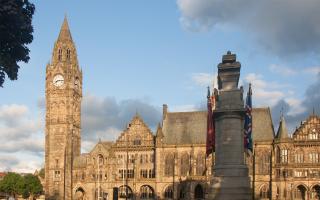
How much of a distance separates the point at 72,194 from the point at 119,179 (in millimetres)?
10930

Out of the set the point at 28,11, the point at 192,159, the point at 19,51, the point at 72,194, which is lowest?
the point at 72,194

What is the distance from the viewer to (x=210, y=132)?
48.6 meters

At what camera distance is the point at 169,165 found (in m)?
100

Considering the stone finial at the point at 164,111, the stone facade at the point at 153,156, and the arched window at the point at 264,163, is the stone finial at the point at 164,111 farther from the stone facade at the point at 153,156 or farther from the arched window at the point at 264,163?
the arched window at the point at 264,163

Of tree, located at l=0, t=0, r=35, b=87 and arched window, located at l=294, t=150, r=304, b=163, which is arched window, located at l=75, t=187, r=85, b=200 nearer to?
arched window, located at l=294, t=150, r=304, b=163

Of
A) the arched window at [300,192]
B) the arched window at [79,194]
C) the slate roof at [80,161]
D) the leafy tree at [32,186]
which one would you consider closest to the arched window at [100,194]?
the arched window at [79,194]

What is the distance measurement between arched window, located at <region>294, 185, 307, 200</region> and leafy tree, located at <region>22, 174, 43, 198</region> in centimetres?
6442

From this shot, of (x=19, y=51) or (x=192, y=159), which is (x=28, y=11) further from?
(x=192, y=159)

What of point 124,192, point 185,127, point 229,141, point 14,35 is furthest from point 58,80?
point 14,35

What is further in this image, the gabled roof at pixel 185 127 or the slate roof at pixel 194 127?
the gabled roof at pixel 185 127

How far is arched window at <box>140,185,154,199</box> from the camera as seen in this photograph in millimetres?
101250

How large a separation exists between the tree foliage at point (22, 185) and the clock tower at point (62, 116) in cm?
2234

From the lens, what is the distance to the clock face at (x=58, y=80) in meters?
112

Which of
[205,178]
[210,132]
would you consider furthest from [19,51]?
[205,178]
